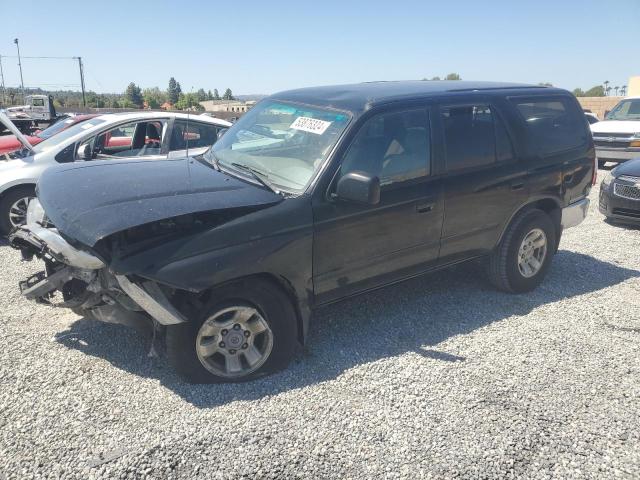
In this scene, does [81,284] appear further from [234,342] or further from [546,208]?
[546,208]

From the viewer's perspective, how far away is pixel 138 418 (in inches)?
115

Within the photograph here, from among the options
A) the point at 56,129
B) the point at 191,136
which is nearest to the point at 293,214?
the point at 191,136

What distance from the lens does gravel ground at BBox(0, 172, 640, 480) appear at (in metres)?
2.65

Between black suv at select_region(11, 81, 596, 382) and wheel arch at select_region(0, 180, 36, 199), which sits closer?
black suv at select_region(11, 81, 596, 382)

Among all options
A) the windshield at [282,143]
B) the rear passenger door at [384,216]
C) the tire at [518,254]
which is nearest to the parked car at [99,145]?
the windshield at [282,143]

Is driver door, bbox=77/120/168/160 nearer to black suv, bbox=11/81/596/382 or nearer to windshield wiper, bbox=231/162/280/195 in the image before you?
black suv, bbox=11/81/596/382

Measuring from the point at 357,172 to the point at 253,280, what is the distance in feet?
3.19

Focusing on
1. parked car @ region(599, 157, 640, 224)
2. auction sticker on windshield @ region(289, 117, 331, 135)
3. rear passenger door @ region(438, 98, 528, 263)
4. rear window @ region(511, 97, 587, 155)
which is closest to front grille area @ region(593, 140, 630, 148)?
parked car @ region(599, 157, 640, 224)

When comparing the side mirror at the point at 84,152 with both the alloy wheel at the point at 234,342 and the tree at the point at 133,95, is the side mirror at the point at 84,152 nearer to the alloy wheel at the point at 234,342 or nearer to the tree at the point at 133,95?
the alloy wheel at the point at 234,342

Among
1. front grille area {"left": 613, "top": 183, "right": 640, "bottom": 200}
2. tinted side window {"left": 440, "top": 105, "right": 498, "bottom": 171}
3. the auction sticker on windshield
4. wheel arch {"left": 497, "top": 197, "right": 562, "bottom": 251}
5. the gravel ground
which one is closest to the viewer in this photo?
the gravel ground

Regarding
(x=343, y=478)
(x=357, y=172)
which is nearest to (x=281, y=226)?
(x=357, y=172)

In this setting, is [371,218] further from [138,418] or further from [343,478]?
[138,418]

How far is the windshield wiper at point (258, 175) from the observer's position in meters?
3.43

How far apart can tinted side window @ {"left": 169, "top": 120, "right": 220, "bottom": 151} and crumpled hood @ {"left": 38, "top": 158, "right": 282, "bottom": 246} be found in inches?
112
